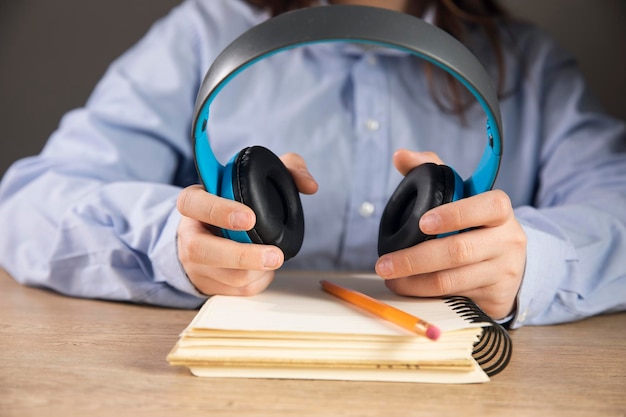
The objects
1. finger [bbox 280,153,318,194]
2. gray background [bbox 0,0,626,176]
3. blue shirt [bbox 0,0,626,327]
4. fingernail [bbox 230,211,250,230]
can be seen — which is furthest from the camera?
gray background [bbox 0,0,626,176]

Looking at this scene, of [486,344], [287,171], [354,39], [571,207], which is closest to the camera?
[354,39]

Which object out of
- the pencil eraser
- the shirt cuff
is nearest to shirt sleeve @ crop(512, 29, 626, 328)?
the pencil eraser

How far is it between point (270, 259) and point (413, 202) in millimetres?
159

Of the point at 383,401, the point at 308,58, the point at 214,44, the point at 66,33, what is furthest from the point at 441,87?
the point at 66,33

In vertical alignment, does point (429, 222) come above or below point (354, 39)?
below

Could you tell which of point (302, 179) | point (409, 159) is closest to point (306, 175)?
point (302, 179)

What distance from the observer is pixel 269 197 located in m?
0.72

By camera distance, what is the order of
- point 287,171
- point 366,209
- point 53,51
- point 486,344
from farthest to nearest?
point 53,51
point 366,209
point 287,171
point 486,344

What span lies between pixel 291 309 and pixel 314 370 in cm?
9

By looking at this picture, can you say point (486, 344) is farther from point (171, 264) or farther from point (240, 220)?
point (171, 264)

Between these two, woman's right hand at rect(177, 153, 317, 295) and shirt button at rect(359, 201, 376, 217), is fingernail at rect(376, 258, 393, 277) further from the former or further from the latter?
shirt button at rect(359, 201, 376, 217)

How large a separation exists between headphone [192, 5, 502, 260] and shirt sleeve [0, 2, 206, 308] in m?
0.15

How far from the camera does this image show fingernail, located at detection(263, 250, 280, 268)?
688 mm

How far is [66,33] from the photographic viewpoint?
5.25 feet
